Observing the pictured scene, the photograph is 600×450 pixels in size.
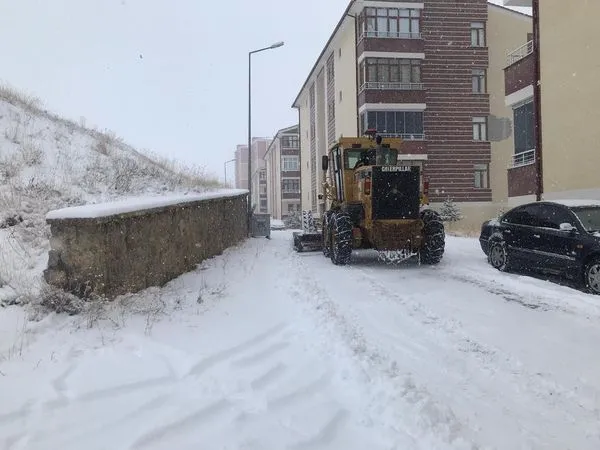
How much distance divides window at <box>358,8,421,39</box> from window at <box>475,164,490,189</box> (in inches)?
362

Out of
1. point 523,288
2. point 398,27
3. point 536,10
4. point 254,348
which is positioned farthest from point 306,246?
point 398,27

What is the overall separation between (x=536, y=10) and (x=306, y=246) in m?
10.7

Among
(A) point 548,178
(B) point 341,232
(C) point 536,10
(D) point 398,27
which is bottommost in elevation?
(B) point 341,232

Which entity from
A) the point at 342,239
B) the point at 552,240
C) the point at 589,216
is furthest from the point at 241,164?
the point at 589,216

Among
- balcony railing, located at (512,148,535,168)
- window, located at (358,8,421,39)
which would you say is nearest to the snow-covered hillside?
balcony railing, located at (512,148,535,168)

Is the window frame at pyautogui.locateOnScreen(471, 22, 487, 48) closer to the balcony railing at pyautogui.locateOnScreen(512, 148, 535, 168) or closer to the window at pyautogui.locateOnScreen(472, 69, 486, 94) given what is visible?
the window at pyautogui.locateOnScreen(472, 69, 486, 94)

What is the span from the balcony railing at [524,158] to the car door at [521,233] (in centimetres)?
770

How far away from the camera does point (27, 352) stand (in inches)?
177

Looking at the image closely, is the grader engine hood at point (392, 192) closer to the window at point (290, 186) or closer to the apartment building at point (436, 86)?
the apartment building at point (436, 86)

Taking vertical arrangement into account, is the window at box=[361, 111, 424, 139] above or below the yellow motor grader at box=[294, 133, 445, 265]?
above

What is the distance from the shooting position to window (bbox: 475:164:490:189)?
3306 cm

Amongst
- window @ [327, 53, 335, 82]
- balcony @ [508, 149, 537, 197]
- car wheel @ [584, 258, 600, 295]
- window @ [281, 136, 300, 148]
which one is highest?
window @ [327, 53, 335, 82]

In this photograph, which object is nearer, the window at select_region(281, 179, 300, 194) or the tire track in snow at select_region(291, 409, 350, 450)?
the tire track in snow at select_region(291, 409, 350, 450)

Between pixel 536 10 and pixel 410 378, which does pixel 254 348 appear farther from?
pixel 536 10
